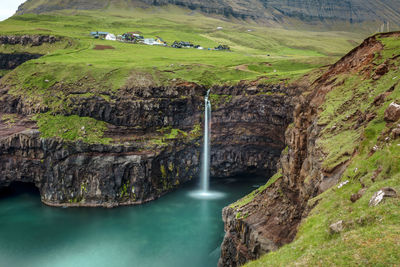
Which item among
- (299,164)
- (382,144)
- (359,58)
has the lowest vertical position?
(299,164)

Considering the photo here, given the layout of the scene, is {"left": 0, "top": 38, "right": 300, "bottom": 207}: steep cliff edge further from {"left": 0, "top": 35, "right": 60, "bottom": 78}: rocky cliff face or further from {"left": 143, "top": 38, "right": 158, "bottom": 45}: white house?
{"left": 143, "top": 38, "right": 158, "bottom": 45}: white house

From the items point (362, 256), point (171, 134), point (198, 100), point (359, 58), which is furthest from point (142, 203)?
point (362, 256)

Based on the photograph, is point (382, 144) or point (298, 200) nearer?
point (382, 144)

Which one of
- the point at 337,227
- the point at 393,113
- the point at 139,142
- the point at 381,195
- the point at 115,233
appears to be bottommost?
the point at 115,233

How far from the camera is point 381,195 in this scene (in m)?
15.4

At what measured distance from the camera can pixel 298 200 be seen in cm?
3064

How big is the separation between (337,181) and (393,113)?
565 centimetres

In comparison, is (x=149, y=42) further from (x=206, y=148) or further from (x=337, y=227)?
(x=337, y=227)

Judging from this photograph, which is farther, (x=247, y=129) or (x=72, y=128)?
(x=247, y=129)

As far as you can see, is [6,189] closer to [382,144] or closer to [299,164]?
[299,164]

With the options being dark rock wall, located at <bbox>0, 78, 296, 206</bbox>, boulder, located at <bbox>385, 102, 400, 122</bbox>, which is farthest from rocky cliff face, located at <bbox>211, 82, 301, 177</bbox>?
boulder, located at <bbox>385, 102, 400, 122</bbox>

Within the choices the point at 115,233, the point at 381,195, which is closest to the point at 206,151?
the point at 115,233

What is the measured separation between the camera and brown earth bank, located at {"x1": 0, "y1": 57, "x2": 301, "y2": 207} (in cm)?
6144

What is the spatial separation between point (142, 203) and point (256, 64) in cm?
5135
